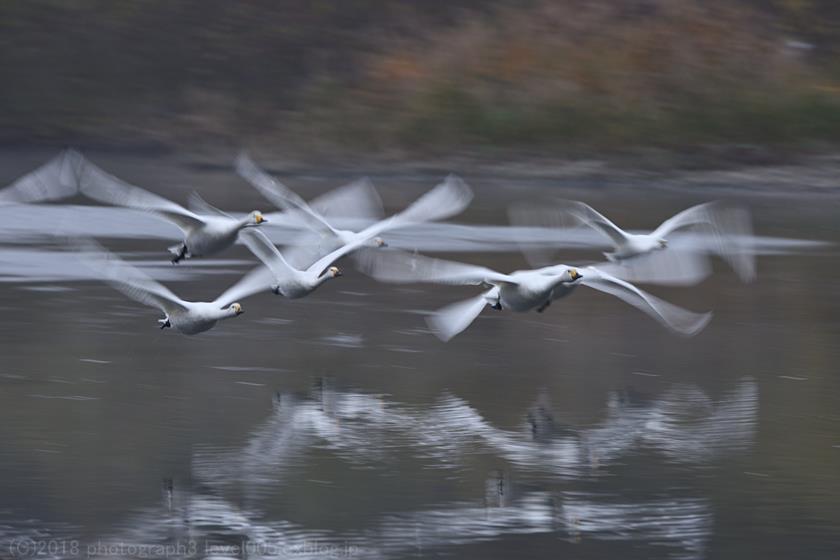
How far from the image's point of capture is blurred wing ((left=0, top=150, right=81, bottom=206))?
602 inches

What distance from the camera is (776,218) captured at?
99.8 feet

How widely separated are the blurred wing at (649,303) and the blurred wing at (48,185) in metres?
4.03

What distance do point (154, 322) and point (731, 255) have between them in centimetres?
912

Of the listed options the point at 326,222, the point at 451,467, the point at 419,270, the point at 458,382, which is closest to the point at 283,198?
the point at 326,222

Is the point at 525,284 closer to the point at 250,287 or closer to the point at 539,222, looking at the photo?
the point at 250,287

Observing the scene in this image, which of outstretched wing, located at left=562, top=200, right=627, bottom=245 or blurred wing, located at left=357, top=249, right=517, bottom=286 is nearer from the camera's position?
blurred wing, located at left=357, top=249, right=517, bottom=286

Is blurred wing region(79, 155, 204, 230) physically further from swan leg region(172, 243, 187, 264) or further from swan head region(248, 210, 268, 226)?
swan head region(248, 210, 268, 226)

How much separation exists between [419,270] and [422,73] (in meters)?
29.4

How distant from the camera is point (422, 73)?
44.8 metres

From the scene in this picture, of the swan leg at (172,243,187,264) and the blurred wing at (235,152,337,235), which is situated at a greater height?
the blurred wing at (235,152,337,235)

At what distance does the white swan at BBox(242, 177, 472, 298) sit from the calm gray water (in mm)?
765

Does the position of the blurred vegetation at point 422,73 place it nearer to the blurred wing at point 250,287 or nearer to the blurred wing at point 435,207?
the blurred wing at point 435,207

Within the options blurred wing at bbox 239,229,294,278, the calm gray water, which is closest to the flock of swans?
blurred wing at bbox 239,229,294,278

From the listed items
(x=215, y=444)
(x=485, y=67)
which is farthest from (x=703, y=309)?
(x=485, y=67)
